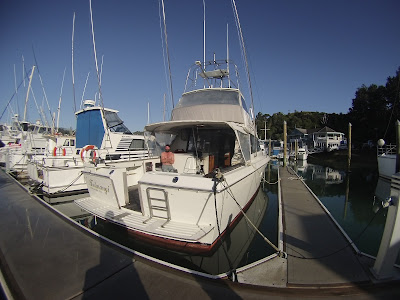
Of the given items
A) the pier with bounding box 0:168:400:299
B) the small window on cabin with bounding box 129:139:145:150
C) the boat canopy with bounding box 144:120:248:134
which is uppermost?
the boat canopy with bounding box 144:120:248:134

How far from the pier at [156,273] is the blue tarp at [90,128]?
8.88 m

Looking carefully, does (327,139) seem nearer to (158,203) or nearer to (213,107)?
(213,107)

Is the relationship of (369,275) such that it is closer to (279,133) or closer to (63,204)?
(63,204)

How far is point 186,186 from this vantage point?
392cm

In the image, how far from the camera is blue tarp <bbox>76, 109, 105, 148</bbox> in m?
12.9

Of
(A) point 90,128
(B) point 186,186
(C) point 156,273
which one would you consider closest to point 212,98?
(B) point 186,186

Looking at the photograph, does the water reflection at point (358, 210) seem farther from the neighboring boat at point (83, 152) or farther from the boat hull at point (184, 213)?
the neighboring boat at point (83, 152)

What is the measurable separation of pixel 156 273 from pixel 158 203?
1.43 m

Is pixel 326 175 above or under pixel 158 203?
under

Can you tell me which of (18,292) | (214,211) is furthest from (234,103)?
(18,292)

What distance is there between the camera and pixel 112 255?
3.59 metres

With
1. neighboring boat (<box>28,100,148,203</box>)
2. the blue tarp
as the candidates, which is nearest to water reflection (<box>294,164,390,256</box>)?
neighboring boat (<box>28,100,148,203</box>)

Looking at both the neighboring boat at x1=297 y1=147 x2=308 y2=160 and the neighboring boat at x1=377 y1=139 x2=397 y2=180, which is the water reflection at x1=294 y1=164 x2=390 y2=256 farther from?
the neighboring boat at x1=297 y1=147 x2=308 y2=160

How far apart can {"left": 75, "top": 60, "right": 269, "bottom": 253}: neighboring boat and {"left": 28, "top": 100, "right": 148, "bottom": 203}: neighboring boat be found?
2515 mm
